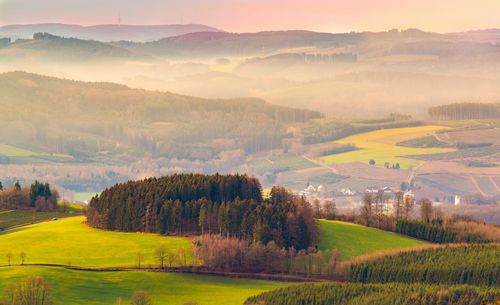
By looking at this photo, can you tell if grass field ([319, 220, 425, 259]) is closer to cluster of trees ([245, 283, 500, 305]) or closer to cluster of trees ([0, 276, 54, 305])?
cluster of trees ([245, 283, 500, 305])

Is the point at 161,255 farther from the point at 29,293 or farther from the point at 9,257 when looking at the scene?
the point at 29,293

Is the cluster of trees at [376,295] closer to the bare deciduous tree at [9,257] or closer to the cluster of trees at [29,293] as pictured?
the cluster of trees at [29,293]

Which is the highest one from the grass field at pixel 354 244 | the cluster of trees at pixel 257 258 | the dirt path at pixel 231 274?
the grass field at pixel 354 244

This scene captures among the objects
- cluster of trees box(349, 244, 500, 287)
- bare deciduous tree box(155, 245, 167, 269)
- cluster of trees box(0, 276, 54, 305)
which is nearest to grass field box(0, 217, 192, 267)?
bare deciduous tree box(155, 245, 167, 269)

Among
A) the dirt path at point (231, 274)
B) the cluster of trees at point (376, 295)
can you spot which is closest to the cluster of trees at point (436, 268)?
the dirt path at point (231, 274)

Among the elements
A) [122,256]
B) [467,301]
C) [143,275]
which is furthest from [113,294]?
[467,301]

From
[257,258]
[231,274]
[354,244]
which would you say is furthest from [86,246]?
[354,244]
